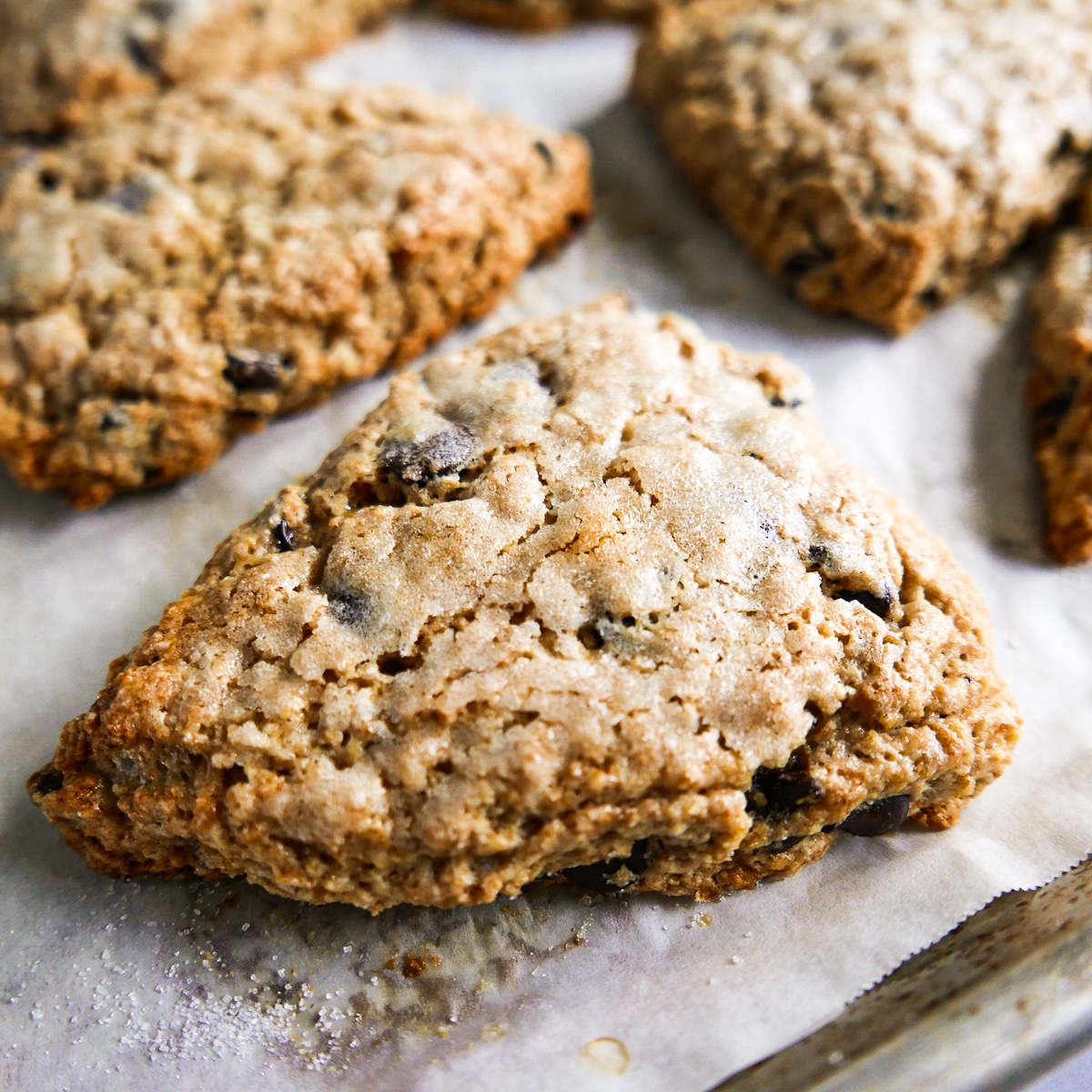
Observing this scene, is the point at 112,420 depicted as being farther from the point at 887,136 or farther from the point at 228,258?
the point at 887,136

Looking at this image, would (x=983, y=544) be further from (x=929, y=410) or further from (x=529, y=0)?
(x=529, y=0)

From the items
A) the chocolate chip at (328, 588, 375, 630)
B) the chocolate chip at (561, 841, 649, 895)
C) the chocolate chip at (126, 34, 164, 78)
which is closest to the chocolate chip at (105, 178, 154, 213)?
the chocolate chip at (126, 34, 164, 78)

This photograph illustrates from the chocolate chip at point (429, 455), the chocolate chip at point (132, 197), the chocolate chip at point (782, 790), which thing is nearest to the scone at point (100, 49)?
the chocolate chip at point (132, 197)

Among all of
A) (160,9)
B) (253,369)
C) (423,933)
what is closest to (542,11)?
(160,9)

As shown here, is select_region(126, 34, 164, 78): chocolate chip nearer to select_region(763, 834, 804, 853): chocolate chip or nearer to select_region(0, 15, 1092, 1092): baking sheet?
select_region(0, 15, 1092, 1092): baking sheet

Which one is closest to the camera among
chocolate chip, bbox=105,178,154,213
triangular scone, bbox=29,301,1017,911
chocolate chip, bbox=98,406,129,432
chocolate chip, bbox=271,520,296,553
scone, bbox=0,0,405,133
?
triangular scone, bbox=29,301,1017,911

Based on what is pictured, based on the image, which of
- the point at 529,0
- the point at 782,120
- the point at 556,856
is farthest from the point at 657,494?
the point at 529,0

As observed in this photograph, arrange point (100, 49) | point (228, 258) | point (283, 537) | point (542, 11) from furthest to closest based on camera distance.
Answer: point (542, 11), point (100, 49), point (228, 258), point (283, 537)

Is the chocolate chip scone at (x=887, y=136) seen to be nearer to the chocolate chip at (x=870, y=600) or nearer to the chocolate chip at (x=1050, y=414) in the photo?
the chocolate chip at (x=1050, y=414)

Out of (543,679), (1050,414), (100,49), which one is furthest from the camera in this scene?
(100,49)
